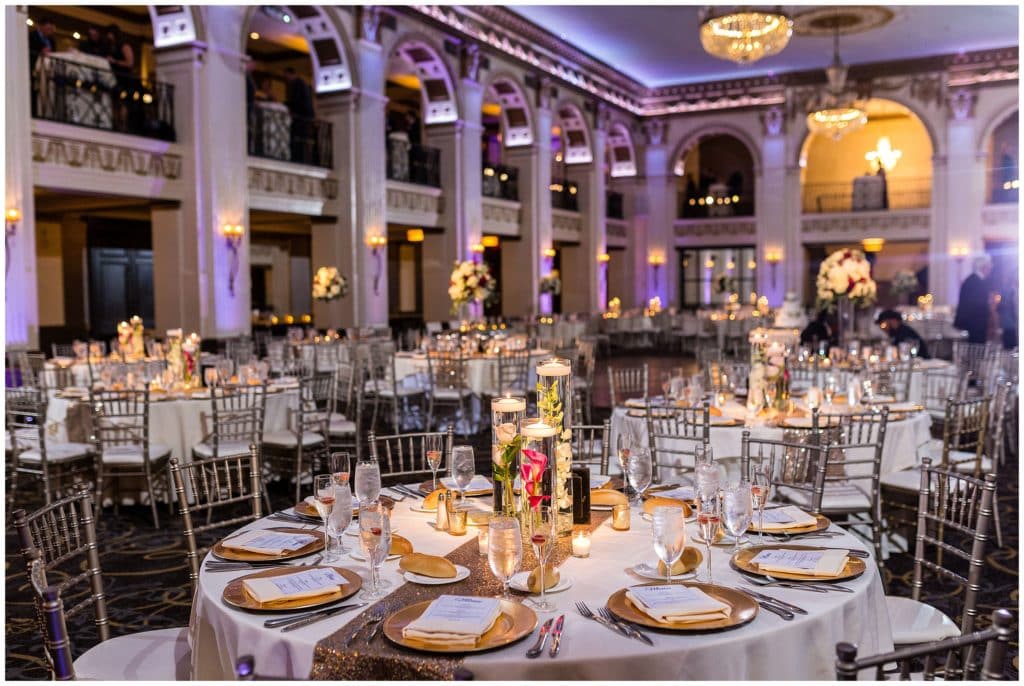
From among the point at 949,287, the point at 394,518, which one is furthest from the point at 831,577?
the point at 949,287

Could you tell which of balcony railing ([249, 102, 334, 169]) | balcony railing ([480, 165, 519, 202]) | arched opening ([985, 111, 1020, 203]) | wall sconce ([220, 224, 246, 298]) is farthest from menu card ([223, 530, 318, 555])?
arched opening ([985, 111, 1020, 203])

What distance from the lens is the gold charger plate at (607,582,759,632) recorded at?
79.0 inches

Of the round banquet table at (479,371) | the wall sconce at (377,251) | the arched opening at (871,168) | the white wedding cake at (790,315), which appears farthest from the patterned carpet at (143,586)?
the arched opening at (871,168)

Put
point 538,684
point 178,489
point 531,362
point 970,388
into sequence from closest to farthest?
point 538,684, point 178,489, point 531,362, point 970,388

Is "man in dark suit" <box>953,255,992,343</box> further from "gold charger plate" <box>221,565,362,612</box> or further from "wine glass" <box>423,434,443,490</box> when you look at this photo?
"gold charger plate" <box>221,565,362,612</box>

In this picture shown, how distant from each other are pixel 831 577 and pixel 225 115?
37.0 ft

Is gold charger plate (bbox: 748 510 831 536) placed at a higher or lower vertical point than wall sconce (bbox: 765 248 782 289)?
lower

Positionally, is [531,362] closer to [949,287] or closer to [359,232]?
[359,232]

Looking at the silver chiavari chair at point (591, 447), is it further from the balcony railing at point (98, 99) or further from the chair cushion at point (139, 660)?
the balcony railing at point (98, 99)

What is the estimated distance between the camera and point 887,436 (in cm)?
511

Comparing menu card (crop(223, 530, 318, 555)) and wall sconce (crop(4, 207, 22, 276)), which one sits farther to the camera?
wall sconce (crop(4, 207, 22, 276))

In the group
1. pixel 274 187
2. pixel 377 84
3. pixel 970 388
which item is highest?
pixel 377 84

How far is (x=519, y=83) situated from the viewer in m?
18.3

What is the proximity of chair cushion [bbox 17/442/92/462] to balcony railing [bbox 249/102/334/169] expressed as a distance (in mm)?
7585
